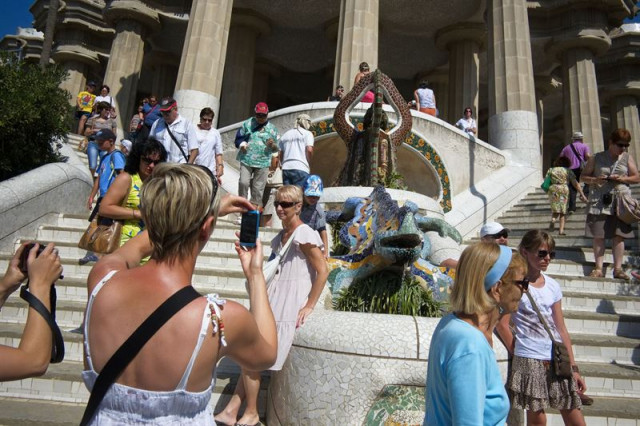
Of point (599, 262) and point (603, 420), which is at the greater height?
point (599, 262)

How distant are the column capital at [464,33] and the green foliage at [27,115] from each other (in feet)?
51.5

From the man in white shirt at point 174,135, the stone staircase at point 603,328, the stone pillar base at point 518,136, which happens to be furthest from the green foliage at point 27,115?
the stone pillar base at point 518,136

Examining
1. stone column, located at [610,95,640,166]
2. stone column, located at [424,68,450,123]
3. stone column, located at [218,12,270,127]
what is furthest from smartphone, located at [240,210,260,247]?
stone column, located at [610,95,640,166]

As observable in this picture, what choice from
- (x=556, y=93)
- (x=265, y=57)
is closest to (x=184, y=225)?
(x=265, y=57)

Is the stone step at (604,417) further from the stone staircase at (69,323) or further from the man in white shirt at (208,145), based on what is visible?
the man in white shirt at (208,145)

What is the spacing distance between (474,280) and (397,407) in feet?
3.67

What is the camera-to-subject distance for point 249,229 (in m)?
1.74

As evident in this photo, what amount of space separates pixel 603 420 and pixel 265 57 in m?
21.6

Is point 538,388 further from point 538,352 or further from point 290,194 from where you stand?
point 290,194

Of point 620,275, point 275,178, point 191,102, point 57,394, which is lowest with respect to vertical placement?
point 57,394

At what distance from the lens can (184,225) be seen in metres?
1.46

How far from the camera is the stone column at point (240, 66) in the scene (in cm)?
1931

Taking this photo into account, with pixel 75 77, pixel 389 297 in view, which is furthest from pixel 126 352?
pixel 75 77

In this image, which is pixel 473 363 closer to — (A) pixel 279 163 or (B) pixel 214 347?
(B) pixel 214 347
